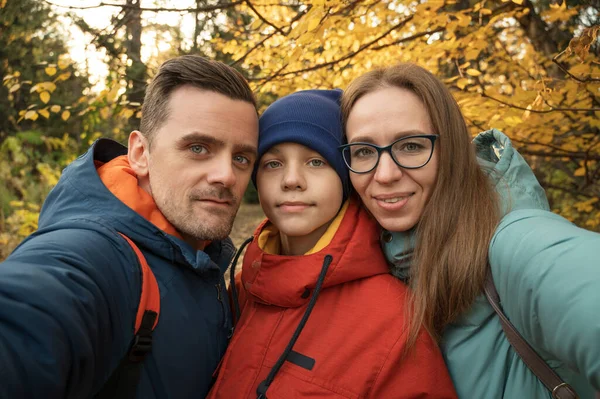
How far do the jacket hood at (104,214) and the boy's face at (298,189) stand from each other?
413 millimetres

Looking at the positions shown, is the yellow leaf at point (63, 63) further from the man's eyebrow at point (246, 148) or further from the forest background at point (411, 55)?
the man's eyebrow at point (246, 148)

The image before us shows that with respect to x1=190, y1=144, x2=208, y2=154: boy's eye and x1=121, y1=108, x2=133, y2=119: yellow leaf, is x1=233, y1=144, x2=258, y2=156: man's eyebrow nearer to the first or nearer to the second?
x1=190, y1=144, x2=208, y2=154: boy's eye

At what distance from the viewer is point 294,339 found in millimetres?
1661

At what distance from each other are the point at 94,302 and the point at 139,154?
38.4 inches

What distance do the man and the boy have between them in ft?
0.49

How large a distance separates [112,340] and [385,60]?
412cm

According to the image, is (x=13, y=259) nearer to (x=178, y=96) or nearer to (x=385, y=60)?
(x=178, y=96)

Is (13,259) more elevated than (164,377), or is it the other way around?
(13,259)

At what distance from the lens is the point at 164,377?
1497 mm

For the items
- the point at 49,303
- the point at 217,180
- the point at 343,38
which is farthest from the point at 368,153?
the point at 343,38

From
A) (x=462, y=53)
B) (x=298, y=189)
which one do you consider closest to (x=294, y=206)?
(x=298, y=189)

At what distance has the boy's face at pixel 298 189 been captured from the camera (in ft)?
6.29

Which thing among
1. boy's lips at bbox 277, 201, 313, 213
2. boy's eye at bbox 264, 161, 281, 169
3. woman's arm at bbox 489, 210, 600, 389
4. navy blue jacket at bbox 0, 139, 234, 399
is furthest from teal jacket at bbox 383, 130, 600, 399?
navy blue jacket at bbox 0, 139, 234, 399

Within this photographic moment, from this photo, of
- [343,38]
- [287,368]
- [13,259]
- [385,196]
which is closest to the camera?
[13,259]
